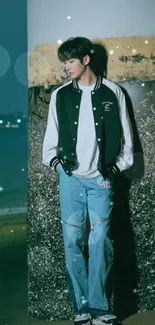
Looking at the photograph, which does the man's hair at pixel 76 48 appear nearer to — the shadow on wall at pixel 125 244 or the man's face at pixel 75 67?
the man's face at pixel 75 67

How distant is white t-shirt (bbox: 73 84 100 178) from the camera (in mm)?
4156

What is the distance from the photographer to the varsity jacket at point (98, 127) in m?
4.16

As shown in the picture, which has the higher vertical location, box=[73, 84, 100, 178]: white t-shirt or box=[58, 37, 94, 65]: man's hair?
box=[58, 37, 94, 65]: man's hair

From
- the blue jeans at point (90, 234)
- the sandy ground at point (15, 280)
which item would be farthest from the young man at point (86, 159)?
the sandy ground at point (15, 280)

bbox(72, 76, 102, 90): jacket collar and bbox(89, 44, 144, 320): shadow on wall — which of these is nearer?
bbox(72, 76, 102, 90): jacket collar

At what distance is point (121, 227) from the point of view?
4414 millimetres

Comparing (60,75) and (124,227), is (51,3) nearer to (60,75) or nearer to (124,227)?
(60,75)

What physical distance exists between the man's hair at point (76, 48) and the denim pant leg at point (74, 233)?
2.89 feet

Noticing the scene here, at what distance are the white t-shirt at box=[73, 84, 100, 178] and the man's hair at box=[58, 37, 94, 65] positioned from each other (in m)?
0.35

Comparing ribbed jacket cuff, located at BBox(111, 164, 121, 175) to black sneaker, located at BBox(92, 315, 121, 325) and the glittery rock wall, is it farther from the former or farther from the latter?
black sneaker, located at BBox(92, 315, 121, 325)

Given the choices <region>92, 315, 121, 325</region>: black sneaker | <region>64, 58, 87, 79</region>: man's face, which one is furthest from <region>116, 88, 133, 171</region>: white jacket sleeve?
<region>92, 315, 121, 325</region>: black sneaker

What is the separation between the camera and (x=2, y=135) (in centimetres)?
646

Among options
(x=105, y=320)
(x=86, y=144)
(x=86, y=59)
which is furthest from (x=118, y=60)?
(x=105, y=320)

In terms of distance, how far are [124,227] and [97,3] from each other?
5.95ft
